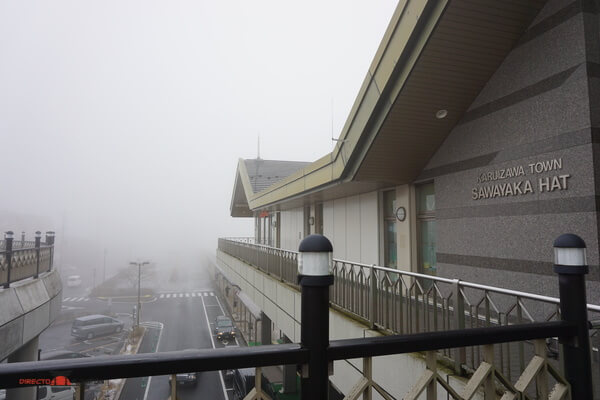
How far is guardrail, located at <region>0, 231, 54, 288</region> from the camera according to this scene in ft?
31.3

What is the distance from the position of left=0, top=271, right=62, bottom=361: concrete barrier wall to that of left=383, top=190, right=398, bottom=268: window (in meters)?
9.82

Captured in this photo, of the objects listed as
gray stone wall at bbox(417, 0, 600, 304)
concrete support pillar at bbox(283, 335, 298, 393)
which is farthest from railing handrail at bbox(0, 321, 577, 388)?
concrete support pillar at bbox(283, 335, 298, 393)

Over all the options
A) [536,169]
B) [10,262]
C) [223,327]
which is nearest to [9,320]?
[10,262]

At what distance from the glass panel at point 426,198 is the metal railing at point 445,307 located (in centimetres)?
191

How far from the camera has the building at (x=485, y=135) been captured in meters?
5.53

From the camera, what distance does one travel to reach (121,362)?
5.23 ft

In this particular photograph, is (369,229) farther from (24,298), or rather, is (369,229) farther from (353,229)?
(24,298)

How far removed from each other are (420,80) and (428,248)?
4424mm

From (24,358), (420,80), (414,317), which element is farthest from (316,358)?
(24,358)

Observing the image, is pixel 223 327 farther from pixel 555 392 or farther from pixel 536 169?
pixel 555 392

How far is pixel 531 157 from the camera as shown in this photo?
625cm

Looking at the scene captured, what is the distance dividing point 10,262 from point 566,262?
1202 centimetres

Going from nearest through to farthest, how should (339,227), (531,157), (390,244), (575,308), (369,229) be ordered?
(575,308) < (531,157) < (390,244) < (369,229) < (339,227)

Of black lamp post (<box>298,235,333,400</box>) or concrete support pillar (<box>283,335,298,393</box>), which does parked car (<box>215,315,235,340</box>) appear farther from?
black lamp post (<box>298,235,333,400</box>)
